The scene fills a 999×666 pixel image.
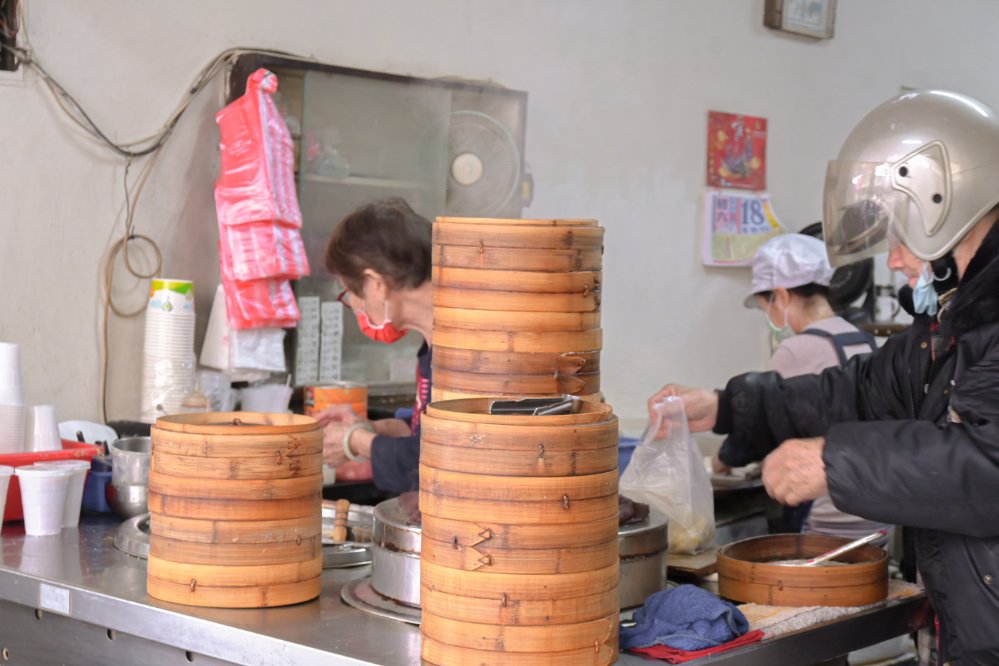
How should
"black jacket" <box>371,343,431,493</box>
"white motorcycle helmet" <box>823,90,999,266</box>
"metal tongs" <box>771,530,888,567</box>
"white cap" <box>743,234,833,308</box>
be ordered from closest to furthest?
"white motorcycle helmet" <box>823,90,999,266</box> → "metal tongs" <box>771,530,888,567</box> → "black jacket" <box>371,343,431,493</box> → "white cap" <box>743,234,833,308</box>

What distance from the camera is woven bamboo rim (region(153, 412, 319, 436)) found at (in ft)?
7.50

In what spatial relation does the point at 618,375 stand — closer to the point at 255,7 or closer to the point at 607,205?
the point at 607,205

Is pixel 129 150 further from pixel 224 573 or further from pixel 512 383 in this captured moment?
pixel 512 383

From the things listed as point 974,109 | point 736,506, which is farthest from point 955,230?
point 736,506

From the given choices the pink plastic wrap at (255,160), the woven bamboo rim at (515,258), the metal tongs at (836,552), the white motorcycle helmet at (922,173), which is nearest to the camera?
the woven bamboo rim at (515,258)

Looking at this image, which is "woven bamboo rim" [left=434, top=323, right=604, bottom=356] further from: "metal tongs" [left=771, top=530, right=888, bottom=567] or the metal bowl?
the metal bowl

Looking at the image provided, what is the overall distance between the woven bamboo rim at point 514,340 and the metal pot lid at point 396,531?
1.16ft

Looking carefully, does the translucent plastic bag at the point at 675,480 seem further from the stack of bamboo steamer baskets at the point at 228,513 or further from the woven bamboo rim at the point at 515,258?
the stack of bamboo steamer baskets at the point at 228,513

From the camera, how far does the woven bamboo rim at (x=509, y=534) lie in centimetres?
187

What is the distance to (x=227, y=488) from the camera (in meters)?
2.27

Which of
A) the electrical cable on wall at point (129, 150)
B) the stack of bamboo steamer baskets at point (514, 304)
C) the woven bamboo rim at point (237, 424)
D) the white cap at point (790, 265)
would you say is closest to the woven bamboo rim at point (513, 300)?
the stack of bamboo steamer baskets at point (514, 304)

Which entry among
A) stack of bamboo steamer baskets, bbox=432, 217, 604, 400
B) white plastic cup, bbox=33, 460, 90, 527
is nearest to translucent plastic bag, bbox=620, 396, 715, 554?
stack of bamboo steamer baskets, bbox=432, 217, 604, 400

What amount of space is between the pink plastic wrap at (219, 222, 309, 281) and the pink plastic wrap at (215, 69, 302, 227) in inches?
1.4

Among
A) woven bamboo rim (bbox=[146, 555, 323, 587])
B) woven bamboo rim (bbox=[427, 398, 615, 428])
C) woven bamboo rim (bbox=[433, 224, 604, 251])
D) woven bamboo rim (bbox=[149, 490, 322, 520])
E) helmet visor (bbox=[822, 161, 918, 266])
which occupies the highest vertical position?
helmet visor (bbox=[822, 161, 918, 266])
